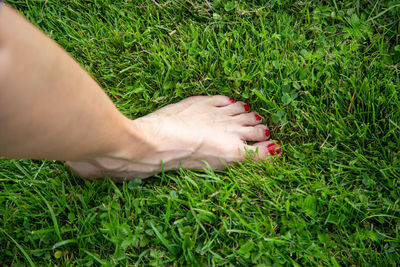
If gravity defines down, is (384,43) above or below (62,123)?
below

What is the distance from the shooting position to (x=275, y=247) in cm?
177

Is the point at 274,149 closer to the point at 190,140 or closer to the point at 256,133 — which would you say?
the point at 256,133

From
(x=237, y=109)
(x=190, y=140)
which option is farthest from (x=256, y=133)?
(x=190, y=140)

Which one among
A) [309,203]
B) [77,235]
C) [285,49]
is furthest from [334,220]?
[77,235]

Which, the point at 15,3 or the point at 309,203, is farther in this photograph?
the point at 15,3

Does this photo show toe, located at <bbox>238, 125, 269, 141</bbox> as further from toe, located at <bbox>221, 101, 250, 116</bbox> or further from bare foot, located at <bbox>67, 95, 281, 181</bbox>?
toe, located at <bbox>221, 101, 250, 116</bbox>

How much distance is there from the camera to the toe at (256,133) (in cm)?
217

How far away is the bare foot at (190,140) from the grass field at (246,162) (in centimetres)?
8

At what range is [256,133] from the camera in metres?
2.17

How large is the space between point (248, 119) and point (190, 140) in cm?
43

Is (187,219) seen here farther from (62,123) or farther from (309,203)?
(62,123)

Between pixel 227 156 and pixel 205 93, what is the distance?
0.50 meters

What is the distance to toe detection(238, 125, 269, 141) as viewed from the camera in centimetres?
217

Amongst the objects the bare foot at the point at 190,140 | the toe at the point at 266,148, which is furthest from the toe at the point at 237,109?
the toe at the point at 266,148
